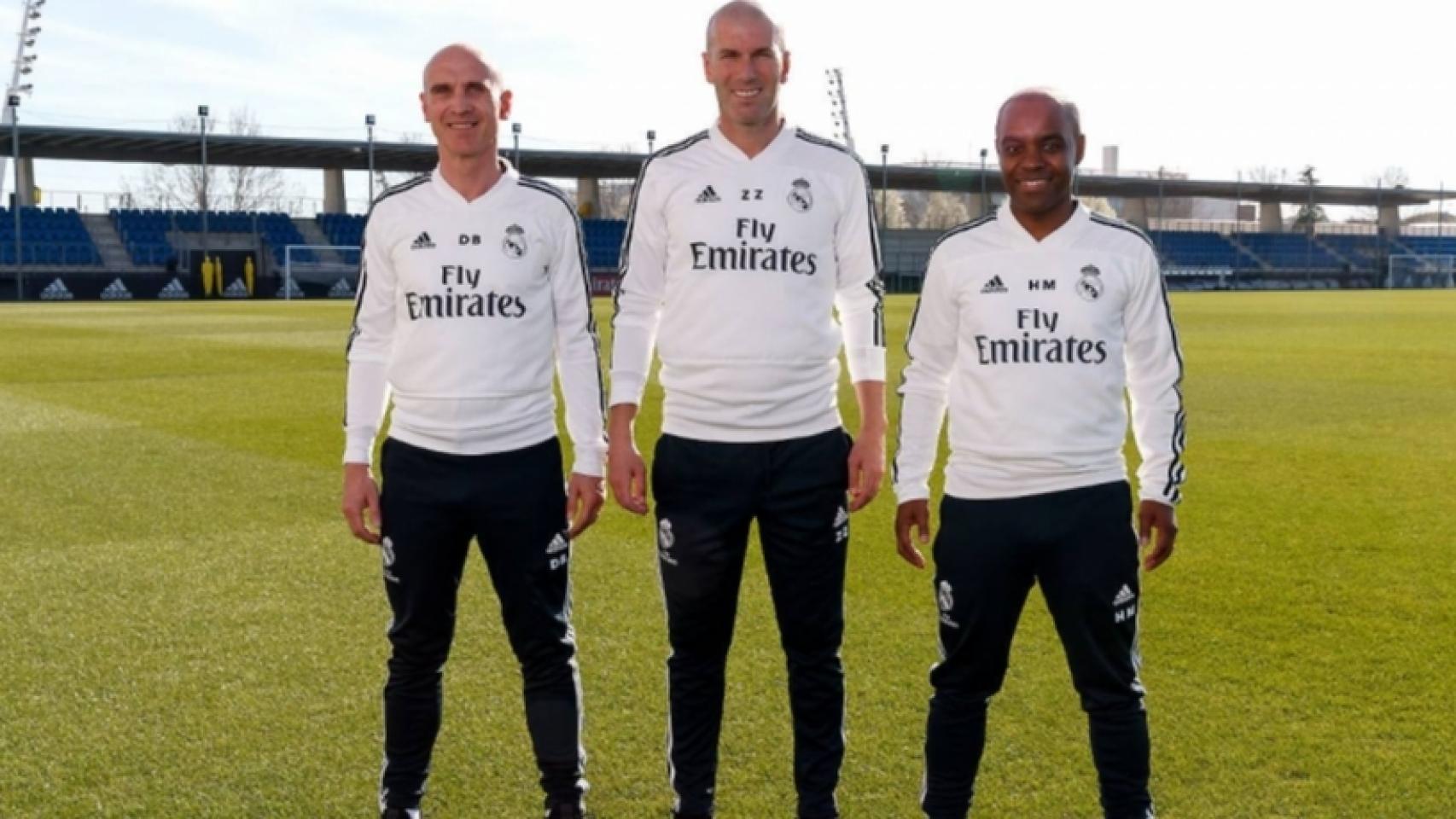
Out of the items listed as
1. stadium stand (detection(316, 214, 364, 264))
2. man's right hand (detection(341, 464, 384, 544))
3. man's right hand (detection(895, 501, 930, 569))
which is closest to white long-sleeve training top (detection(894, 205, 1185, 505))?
man's right hand (detection(895, 501, 930, 569))

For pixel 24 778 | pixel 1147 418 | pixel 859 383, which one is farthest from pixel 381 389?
pixel 1147 418

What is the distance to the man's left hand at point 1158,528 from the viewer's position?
3.15 m

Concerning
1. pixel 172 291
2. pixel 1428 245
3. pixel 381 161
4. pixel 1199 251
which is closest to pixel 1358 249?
pixel 1428 245

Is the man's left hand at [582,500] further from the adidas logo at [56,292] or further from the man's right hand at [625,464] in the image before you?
the adidas logo at [56,292]

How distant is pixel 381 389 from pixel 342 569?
9.24 feet

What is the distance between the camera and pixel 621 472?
3375mm

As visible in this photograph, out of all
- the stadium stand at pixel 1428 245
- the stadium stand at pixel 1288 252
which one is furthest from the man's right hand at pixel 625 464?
the stadium stand at pixel 1428 245

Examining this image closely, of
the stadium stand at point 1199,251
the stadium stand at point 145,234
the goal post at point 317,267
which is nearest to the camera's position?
the goal post at point 317,267

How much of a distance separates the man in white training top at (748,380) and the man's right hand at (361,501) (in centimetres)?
63

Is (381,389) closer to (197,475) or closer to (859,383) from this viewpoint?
(859,383)

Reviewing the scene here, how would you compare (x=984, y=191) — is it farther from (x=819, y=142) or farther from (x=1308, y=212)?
(x=819, y=142)

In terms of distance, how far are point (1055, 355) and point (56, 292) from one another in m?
42.1

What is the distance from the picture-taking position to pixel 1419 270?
70.5 meters

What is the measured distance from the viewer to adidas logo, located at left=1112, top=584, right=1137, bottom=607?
3064 millimetres
